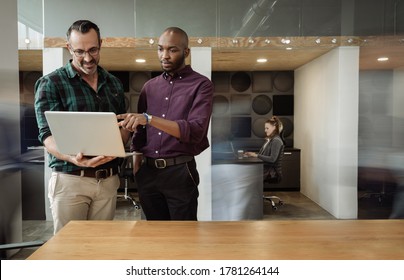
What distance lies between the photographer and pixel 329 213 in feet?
11.2

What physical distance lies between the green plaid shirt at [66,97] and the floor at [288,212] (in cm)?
146

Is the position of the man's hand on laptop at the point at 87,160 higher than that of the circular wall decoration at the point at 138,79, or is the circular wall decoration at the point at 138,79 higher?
the circular wall decoration at the point at 138,79

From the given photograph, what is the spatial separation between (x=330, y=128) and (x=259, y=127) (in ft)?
2.03

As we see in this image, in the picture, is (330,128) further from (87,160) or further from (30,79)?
(30,79)

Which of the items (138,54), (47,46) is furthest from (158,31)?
(47,46)

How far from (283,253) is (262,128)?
2.48 m

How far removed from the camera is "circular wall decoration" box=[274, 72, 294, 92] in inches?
131

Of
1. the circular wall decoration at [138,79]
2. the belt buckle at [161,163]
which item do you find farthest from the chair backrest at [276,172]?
the belt buckle at [161,163]

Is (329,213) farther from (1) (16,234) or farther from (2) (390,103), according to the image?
(1) (16,234)

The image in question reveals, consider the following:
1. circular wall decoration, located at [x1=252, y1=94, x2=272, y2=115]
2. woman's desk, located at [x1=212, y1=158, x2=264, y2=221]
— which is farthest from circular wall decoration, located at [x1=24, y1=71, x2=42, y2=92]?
circular wall decoration, located at [x1=252, y1=94, x2=272, y2=115]

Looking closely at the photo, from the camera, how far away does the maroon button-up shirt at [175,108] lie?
1810 mm

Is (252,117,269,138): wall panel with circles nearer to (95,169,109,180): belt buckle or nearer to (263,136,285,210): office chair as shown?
(263,136,285,210): office chair

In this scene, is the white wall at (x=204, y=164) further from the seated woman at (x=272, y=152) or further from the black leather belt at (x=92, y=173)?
the black leather belt at (x=92, y=173)

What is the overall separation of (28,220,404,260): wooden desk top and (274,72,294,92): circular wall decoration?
2.13 metres
